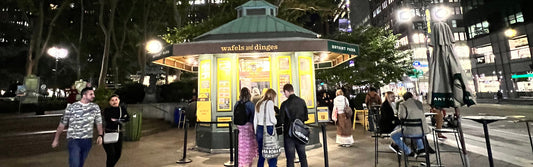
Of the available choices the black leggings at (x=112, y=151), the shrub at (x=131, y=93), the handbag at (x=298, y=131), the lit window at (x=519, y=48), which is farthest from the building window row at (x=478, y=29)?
the black leggings at (x=112, y=151)

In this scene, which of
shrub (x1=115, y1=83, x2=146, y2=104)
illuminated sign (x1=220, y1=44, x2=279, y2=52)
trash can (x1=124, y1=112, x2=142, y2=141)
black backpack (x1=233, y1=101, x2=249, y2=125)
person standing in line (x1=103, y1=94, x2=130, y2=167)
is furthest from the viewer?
shrub (x1=115, y1=83, x2=146, y2=104)

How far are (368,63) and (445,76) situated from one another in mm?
11369

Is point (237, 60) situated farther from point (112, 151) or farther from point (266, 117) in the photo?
point (112, 151)

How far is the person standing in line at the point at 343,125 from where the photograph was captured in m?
7.70

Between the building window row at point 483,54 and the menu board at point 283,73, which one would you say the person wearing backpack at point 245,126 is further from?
the building window row at point 483,54

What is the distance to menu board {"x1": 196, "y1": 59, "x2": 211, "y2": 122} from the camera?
24.8ft

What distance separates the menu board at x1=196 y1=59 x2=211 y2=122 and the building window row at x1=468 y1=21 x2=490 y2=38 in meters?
47.2

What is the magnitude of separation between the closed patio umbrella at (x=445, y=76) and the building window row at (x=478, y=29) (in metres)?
45.0

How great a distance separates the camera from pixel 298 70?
775cm

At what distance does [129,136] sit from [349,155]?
8.03 metres

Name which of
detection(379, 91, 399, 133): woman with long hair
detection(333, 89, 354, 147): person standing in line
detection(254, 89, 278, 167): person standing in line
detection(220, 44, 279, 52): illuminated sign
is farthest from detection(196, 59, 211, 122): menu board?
detection(379, 91, 399, 133): woman with long hair

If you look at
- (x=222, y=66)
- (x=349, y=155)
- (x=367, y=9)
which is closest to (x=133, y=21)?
(x=222, y=66)

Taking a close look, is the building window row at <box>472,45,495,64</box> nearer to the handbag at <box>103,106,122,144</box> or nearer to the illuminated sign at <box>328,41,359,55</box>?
the illuminated sign at <box>328,41,359,55</box>

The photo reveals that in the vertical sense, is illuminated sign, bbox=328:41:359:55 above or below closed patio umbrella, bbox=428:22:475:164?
above
